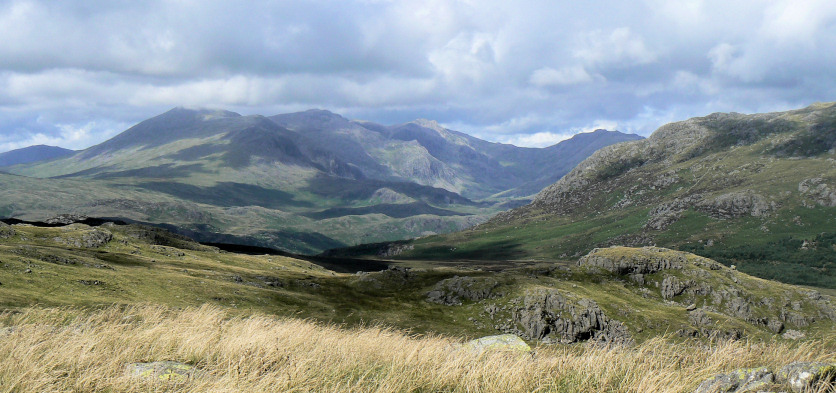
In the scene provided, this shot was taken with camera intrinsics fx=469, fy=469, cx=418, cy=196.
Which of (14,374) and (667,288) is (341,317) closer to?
(14,374)

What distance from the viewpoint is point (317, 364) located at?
955 centimetres

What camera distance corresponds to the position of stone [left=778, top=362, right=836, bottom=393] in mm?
Result: 7895

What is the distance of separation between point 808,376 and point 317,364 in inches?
347

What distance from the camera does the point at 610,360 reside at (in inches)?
389

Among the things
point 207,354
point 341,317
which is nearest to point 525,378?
point 207,354

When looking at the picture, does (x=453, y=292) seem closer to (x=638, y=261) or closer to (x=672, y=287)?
(x=638, y=261)

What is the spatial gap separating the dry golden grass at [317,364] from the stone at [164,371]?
0.20 metres

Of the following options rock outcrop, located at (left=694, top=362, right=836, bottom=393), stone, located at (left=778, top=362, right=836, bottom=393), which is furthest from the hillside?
stone, located at (left=778, top=362, right=836, bottom=393)

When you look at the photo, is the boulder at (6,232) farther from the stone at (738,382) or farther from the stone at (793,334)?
the stone at (793,334)

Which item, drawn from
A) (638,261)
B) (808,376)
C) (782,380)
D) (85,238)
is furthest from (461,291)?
(808,376)

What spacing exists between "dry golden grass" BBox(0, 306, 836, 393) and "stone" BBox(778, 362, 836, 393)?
1.34 m

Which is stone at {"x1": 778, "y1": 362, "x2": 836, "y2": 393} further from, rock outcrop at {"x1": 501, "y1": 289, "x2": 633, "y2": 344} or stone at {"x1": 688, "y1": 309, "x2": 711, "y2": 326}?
stone at {"x1": 688, "y1": 309, "x2": 711, "y2": 326}

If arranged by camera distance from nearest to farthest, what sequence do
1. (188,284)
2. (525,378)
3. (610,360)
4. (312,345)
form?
(525,378)
(610,360)
(312,345)
(188,284)

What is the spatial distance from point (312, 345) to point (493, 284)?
110 meters
